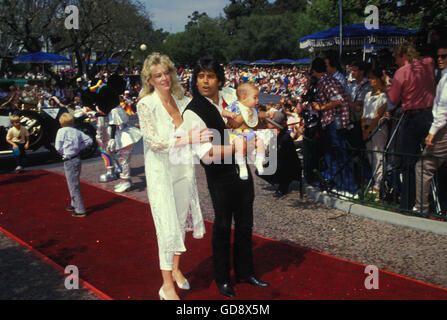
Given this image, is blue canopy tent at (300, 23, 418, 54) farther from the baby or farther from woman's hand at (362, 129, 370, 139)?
the baby

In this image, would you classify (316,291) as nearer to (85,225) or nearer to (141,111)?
(141,111)

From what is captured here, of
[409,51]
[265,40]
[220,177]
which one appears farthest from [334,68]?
[265,40]

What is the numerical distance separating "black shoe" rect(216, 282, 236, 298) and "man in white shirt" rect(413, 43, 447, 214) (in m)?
3.30

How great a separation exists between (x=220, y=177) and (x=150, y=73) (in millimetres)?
1090

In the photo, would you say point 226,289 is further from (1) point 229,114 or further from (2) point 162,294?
(1) point 229,114

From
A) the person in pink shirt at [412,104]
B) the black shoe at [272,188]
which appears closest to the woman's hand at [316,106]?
the person in pink shirt at [412,104]

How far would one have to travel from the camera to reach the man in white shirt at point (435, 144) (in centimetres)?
560

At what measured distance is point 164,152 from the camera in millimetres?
3848

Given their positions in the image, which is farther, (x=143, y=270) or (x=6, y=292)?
(x=143, y=270)

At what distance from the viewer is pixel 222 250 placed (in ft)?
13.3

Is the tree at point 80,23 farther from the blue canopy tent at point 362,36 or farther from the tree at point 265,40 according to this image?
the tree at point 265,40

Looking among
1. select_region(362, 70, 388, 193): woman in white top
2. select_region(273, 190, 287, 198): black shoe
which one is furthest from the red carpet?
select_region(362, 70, 388, 193): woman in white top
